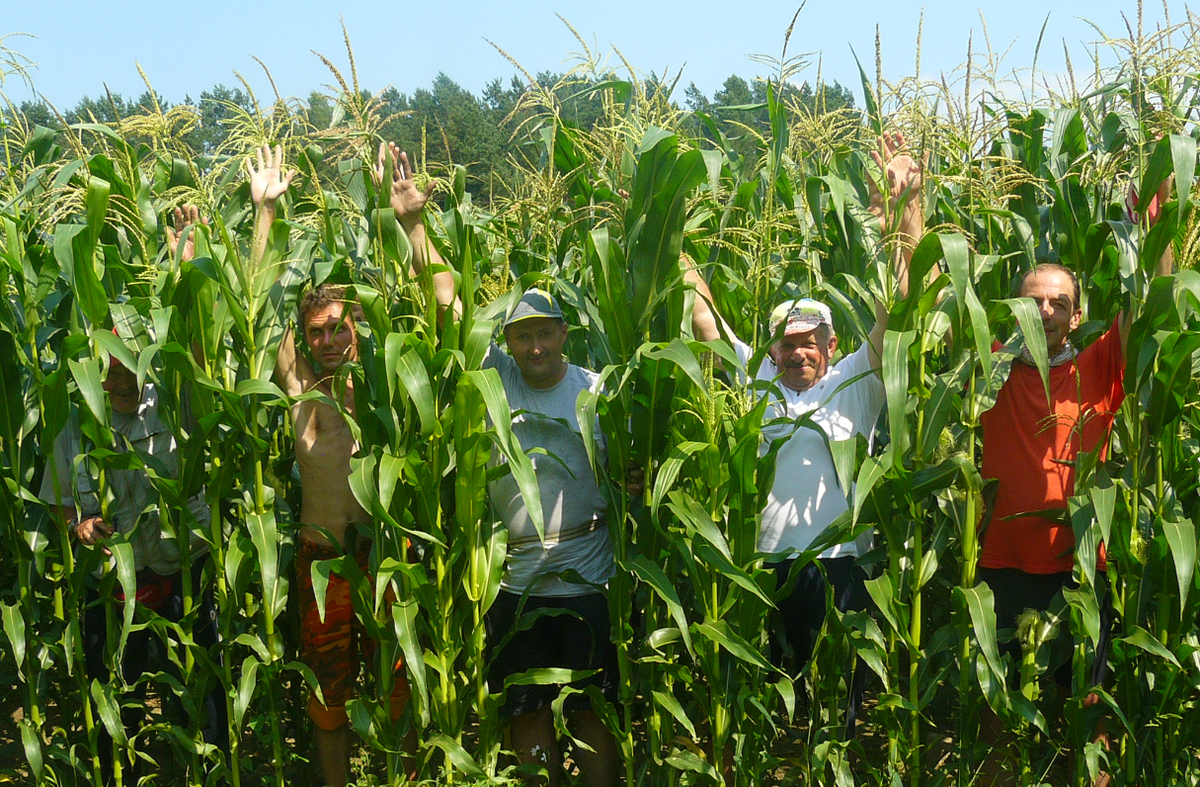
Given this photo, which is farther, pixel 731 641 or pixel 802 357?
pixel 802 357

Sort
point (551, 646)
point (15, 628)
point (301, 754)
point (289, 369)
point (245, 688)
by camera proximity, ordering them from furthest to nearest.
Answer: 1. point (301, 754)
2. point (551, 646)
3. point (289, 369)
4. point (15, 628)
5. point (245, 688)

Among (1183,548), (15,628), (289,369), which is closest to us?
(1183,548)

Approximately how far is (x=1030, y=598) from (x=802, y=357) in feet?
3.60

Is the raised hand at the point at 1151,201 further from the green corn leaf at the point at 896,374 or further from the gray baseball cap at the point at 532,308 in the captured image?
the gray baseball cap at the point at 532,308

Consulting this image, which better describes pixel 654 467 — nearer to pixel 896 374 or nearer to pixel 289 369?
pixel 896 374

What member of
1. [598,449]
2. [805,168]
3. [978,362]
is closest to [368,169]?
[598,449]

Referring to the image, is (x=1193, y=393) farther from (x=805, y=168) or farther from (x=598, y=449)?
(x=805, y=168)

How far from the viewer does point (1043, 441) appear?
334 cm

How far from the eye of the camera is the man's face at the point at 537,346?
342 centimetres

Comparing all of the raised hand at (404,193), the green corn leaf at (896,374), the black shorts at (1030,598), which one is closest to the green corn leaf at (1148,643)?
the black shorts at (1030,598)

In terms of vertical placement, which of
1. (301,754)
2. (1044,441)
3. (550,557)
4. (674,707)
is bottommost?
(301,754)

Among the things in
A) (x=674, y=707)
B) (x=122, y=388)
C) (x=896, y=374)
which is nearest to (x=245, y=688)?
(x=122, y=388)

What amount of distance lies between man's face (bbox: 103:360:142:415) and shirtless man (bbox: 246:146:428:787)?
1.78 feet

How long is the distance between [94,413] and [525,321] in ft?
4.41
